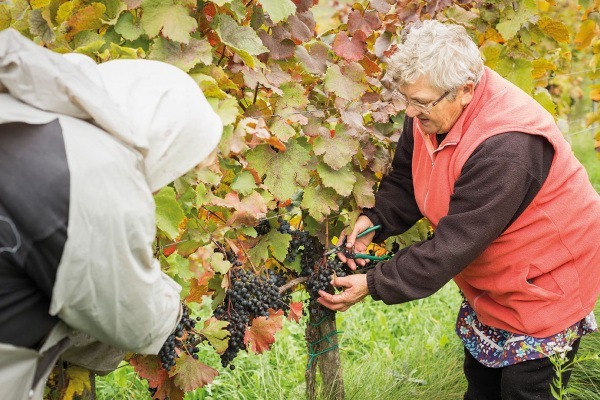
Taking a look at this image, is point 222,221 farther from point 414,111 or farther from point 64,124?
point 64,124

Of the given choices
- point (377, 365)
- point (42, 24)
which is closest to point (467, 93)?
point (42, 24)

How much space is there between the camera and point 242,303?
2373 millimetres

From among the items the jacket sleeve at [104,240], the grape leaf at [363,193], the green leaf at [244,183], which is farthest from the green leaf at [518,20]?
the jacket sleeve at [104,240]

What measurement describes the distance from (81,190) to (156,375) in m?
1.09

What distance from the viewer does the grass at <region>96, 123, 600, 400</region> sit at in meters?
3.45

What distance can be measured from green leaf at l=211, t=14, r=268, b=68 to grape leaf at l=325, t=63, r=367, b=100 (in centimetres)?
34

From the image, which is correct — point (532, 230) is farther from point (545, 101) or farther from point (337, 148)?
point (545, 101)

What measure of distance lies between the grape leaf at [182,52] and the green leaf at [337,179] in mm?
619

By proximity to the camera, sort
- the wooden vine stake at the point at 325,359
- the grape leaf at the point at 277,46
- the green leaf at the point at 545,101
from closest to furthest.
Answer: the grape leaf at the point at 277,46, the wooden vine stake at the point at 325,359, the green leaf at the point at 545,101

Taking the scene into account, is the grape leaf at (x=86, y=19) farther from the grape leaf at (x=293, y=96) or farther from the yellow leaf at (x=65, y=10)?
the grape leaf at (x=293, y=96)

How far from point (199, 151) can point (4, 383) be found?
2.20 feet

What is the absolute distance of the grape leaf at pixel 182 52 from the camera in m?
2.12

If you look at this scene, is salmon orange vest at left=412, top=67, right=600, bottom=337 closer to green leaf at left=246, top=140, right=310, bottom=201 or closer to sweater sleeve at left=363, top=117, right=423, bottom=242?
sweater sleeve at left=363, top=117, right=423, bottom=242

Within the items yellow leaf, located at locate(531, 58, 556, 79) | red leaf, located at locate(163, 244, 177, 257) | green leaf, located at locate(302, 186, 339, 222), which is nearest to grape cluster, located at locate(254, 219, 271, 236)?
green leaf, located at locate(302, 186, 339, 222)
